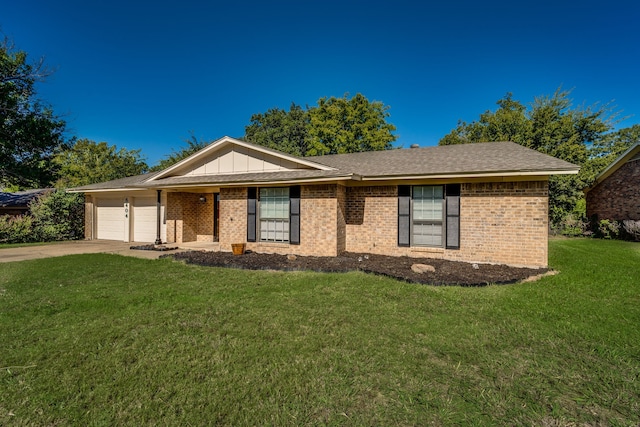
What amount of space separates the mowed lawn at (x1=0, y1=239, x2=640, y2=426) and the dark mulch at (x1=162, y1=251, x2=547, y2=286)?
2.23 feet

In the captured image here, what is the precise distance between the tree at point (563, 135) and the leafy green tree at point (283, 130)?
19.6 meters

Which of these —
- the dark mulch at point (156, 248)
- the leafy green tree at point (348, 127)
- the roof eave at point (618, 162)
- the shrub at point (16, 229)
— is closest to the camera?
the dark mulch at point (156, 248)

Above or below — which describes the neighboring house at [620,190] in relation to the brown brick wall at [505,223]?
above

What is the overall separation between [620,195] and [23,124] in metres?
34.9

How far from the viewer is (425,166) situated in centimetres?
932

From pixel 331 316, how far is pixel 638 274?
8.02 m

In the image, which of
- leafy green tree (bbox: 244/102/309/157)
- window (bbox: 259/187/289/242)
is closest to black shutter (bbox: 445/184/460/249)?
window (bbox: 259/187/289/242)

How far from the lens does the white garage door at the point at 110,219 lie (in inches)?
602

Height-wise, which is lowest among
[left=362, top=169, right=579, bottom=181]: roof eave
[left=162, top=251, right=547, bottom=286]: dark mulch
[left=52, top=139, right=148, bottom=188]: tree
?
[left=162, top=251, right=547, bottom=286]: dark mulch

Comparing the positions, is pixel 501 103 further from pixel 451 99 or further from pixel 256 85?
pixel 256 85

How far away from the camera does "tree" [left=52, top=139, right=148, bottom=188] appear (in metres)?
32.6

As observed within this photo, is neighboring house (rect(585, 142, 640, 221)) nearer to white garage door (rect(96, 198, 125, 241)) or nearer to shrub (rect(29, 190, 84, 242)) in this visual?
white garage door (rect(96, 198, 125, 241))

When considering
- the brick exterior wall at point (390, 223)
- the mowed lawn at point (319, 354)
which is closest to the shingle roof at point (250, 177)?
the brick exterior wall at point (390, 223)

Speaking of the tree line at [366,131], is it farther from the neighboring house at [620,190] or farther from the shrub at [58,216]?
the shrub at [58,216]
